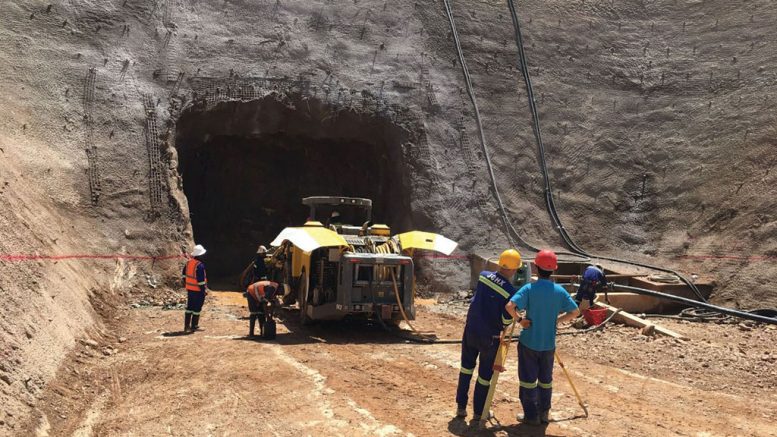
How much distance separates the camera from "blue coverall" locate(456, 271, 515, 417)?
6.69 metres

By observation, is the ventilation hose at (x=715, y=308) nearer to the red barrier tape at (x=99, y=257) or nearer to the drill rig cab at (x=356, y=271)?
the drill rig cab at (x=356, y=271)

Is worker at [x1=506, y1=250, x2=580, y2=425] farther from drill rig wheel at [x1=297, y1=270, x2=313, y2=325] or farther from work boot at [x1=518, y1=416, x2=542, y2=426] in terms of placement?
drill rig wheel at [x1=297, y1=270, x2=313, y2=325]

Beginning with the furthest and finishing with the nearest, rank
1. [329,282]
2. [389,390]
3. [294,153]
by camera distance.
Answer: [294,153], [329,282], [389,390]

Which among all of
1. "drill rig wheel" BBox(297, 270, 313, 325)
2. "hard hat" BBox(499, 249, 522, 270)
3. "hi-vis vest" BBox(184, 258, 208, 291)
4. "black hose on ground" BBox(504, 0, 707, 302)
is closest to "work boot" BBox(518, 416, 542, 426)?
"hard hat" BBox(499, 249, 522, 270)

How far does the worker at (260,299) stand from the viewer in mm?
11211

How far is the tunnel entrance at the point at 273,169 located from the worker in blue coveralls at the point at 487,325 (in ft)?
39.5

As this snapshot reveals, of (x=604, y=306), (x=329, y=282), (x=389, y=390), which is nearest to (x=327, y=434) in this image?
(x=389, y=390)

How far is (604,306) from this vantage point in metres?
12.6

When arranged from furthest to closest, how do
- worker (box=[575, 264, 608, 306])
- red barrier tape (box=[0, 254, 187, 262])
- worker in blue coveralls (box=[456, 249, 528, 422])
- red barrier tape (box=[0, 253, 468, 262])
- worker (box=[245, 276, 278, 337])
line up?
1. worker (box=[575, 264, 608, 306])
2. worker (box=[245, 276, 278, 337])
3. red barrier tape (box=[0, 253, 468, 262])
4. red barrier tape (box=[0, 254, 187, 262])
5. worker in blue coveralls (box=[456, 249, 528, 422])

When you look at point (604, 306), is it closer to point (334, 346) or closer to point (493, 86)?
point (334, 346)

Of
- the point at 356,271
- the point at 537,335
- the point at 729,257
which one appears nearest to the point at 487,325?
the point at 537,335

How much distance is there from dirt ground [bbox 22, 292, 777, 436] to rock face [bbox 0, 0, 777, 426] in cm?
420

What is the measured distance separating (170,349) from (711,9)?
21.1 meters

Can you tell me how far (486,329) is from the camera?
6711mm
